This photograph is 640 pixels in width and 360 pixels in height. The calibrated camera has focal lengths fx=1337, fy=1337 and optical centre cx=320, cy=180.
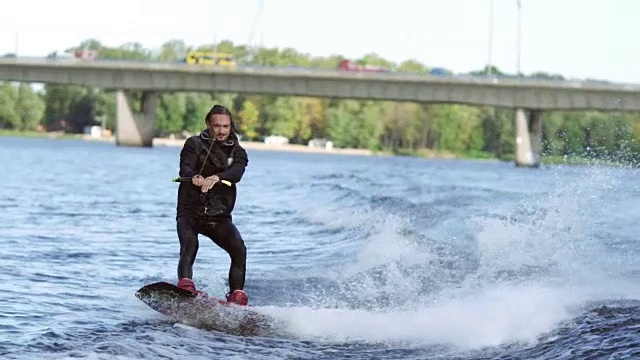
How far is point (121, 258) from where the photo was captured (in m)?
18.1

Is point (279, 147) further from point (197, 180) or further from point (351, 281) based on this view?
point (197, 180)

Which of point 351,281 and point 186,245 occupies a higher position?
point 186,245

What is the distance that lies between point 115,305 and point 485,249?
713 centimetres

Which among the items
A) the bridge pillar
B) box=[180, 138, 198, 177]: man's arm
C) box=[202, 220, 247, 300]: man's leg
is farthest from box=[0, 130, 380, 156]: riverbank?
box=[180, 138, 198, 177]: man's arm

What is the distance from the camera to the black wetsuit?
40.3ft

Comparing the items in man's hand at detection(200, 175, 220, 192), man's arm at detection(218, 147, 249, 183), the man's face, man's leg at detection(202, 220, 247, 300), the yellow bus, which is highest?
the yellow bus

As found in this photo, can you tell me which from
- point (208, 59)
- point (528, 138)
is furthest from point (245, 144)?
point (528, 138)

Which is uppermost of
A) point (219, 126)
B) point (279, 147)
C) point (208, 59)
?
point (208, 59)

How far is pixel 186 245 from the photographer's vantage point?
12453mm

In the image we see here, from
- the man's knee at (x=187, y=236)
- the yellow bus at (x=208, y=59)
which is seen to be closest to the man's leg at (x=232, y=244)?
the man's knee at (x=187, y=236)

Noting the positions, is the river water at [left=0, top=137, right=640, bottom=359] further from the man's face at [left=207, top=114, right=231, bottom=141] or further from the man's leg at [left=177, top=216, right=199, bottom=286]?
the man's face at [left=207, top=114, right=231, bottom=141]

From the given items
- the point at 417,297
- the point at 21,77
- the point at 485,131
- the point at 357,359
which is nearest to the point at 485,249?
the point at 417,297

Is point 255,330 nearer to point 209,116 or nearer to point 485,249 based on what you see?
point 209,116

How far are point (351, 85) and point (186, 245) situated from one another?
73.7 m
